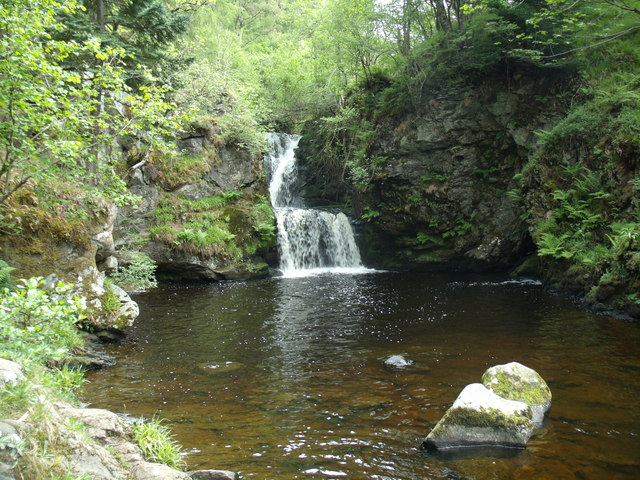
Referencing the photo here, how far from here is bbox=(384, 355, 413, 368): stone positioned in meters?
7.67

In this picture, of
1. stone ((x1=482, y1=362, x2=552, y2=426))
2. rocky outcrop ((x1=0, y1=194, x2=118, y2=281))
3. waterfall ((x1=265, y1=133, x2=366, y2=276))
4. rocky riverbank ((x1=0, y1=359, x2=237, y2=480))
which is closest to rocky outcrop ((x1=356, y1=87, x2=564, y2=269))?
waterfall ((x1=265, y1=133, x2=366, y2=276))

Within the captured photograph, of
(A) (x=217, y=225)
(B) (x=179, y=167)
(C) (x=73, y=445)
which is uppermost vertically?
(B) (x=179, y=167)

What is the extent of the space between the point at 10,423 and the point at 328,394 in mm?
4717

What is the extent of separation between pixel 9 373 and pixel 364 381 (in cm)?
527

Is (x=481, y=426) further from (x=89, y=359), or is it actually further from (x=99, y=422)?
(x=89, y=359)

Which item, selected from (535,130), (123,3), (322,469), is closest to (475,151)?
(535,130)

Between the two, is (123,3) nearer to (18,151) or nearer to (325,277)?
(18,151)

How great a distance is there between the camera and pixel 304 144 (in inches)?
1006

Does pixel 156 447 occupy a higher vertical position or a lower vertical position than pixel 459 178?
lower

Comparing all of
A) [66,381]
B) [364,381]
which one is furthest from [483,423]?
[66,381]

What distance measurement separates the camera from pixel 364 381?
709 cm

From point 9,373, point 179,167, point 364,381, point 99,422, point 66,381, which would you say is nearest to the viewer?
point 9,373

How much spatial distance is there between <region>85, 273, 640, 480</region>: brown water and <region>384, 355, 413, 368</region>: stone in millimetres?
154

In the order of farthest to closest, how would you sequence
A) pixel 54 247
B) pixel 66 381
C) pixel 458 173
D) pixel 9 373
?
1. pixel 458 173
2. pixel 54 247
3. pixel 66 381
4. pixel 9 373
